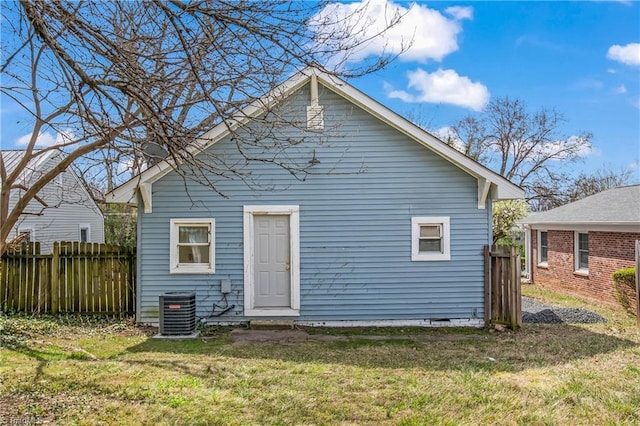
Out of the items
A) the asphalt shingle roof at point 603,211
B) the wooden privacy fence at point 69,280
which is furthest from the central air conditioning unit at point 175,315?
the asphalt shingle roof at point 603,211

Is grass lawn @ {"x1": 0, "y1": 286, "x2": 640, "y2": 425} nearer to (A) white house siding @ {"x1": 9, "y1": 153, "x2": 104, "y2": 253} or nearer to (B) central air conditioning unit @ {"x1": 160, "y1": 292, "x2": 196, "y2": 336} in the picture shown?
(B) central air conditioning unit @ {"x1": 160, "y1": 292, "x2": 196, "y2": 336}

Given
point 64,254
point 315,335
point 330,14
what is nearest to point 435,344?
point 315,335

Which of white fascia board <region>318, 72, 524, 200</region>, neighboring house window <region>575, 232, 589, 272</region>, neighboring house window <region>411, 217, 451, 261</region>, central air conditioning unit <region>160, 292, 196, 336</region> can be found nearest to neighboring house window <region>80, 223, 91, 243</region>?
central air conditioning unit <region>160, 292, 196, 336</region>

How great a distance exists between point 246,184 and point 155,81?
491cm

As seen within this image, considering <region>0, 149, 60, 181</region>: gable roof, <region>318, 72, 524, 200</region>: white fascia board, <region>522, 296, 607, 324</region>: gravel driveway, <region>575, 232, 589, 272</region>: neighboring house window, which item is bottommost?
<region>522, 296, 607, 324</region>: gravel driveway

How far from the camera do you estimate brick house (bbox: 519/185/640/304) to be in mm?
13578

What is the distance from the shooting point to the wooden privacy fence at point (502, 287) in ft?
30.7

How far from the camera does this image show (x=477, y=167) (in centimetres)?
943

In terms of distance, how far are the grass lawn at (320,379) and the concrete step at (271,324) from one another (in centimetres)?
72

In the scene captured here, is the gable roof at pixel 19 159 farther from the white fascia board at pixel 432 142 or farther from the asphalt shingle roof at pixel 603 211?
the asphalt shingle roof at pixel 603 211

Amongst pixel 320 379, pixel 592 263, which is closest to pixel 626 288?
pixel 592 263

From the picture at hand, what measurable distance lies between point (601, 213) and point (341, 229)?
943 cm

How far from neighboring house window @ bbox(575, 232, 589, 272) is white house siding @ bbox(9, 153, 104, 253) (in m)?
17.0

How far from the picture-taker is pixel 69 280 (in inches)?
408
